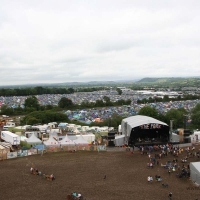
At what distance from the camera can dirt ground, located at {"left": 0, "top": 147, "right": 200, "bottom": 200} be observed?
13000 mm

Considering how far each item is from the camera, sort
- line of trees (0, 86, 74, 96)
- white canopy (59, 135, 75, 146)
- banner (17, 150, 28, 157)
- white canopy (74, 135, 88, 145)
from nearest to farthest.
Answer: banner (17, 150, 28, 157)
white canopy (59, 135, 75, 146)
white canopy (74, 135, 88, 145)
line of trees (0, 86, 74, 96)

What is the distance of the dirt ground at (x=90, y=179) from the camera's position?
42.7ft

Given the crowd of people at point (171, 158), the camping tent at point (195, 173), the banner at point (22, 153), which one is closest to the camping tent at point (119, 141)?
the crowd of people at point (171, 158)

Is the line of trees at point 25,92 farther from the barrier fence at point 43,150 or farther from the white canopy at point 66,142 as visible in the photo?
the barrier fence at point 43,150

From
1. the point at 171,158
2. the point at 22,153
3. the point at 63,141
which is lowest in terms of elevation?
the point at 171,158

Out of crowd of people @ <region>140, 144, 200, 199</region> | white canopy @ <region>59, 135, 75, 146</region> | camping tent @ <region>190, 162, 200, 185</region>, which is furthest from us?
white canopy @ <region>59, 135, 75, 146</region>

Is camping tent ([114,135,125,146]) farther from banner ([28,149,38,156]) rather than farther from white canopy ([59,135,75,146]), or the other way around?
banner ([28,149,38,156])

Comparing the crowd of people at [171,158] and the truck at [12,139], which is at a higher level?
the truck at [12,139]

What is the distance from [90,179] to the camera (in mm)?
15398

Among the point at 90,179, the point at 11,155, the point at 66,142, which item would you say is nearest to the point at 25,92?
the point at 66,142

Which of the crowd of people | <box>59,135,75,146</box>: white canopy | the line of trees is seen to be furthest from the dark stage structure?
the line of trees

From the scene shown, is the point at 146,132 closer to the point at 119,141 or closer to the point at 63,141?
the point at 119,141

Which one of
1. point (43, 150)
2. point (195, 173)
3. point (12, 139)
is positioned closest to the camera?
point (195, 173)

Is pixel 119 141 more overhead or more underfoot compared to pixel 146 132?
more underfoot
